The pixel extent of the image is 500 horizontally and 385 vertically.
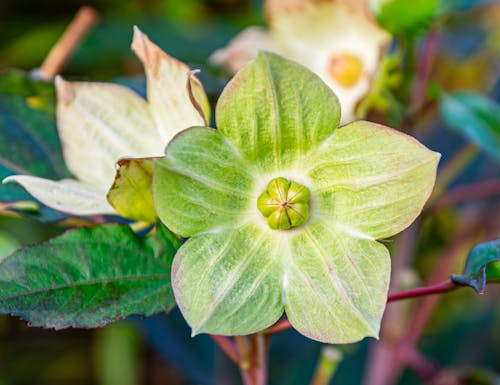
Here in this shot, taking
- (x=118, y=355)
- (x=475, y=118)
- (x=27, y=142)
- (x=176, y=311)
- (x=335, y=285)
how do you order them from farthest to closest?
(x=118, y=355) → (x=176, y=311) → (x=475, y=118) → (x=27, y=142) → (x=335, y=285)

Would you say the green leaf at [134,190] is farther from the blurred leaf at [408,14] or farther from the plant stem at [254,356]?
the blurred leaf at [408,14]

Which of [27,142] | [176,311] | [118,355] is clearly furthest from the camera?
[118,355]

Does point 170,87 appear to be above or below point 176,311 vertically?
above

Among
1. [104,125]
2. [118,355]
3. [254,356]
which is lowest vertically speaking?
[118,355]

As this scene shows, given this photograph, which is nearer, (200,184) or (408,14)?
(200,184)

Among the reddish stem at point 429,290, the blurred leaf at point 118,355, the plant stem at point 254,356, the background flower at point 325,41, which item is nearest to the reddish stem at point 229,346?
the plant stem at point 254,356

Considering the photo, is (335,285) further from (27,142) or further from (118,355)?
(118,355)

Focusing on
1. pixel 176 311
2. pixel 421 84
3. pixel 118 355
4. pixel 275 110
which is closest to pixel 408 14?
pixel 421 84

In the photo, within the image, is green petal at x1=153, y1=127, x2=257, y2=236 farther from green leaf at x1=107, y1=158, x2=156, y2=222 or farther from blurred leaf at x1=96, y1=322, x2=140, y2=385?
blurred leaf at x1=96, y1=322, x2=140, y2=385
